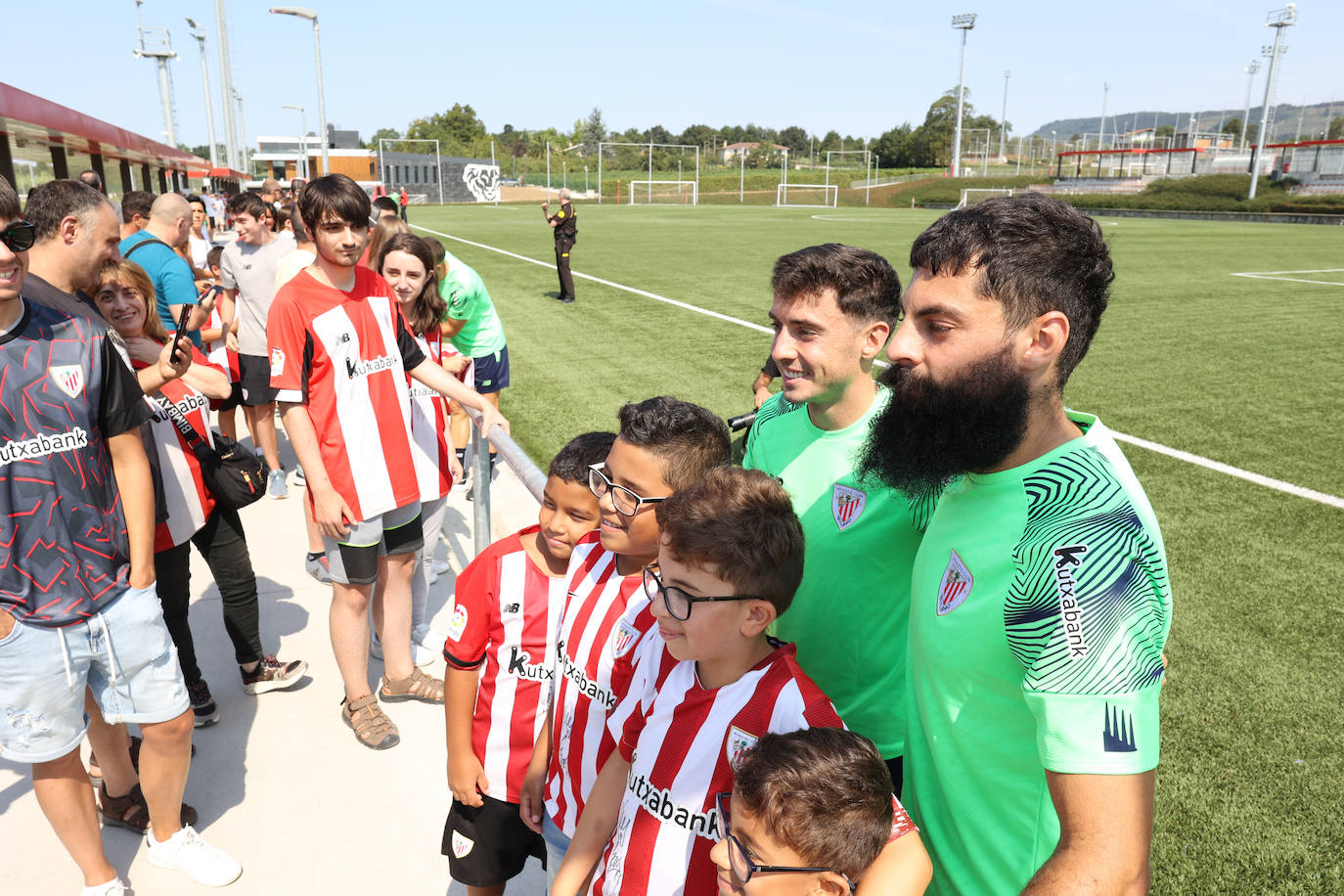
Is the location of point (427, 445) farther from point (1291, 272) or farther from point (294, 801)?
point (1291, 272)

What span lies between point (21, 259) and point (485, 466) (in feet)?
6.21

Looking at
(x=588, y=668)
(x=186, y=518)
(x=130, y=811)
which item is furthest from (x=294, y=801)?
(x=588, y=668)

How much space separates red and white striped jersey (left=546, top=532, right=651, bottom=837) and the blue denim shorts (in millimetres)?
1477

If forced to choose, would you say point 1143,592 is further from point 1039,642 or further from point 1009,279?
point 1009,279

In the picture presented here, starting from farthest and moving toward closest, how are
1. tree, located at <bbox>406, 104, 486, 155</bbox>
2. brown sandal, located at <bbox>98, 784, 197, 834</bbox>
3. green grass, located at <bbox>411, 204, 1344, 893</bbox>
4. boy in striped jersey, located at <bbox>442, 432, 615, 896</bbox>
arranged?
tree, located at <bbox>406, 104, 486, 155</bbox> < green grass, located at <bbox>411, 204, 1344, 893</bbox> < brown sandal, located at <bbox>98, 784, 197, 834</bbox> < boy in striped jersey, located at <bbox>442, 432, 615, 896</bbox>

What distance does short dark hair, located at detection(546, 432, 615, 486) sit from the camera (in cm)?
212

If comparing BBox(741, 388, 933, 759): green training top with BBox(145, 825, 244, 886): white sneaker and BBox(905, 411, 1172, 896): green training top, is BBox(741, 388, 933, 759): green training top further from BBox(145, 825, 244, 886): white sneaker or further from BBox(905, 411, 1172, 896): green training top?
BBox(145, 825, 244, 886): white sneaker

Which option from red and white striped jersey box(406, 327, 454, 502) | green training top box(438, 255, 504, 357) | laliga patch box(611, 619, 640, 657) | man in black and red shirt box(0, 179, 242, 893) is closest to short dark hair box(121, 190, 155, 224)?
green training top box(438, 255, 504, 357)

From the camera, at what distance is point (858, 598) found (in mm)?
2027

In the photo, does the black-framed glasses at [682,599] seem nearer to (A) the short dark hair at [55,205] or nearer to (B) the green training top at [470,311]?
(A) the short dark hair at [55,205]

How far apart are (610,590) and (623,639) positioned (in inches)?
5.5

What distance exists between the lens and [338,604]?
370 centimetres

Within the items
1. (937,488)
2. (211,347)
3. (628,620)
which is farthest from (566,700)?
(211,347)

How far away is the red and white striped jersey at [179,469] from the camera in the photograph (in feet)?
11.2
